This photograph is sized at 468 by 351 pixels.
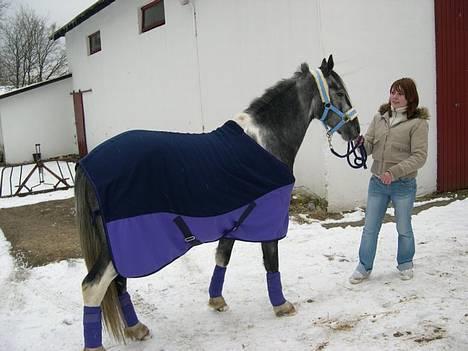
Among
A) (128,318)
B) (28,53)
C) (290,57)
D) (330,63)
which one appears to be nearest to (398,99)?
(330,63)

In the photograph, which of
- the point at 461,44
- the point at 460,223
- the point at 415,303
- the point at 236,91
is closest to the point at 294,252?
the point at 415,303

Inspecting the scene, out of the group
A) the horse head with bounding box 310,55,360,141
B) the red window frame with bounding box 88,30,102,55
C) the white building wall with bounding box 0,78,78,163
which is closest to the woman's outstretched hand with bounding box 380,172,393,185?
the horse head with bounding box 310,55,360,141

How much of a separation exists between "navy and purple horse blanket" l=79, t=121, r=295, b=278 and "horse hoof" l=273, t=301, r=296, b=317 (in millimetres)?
567

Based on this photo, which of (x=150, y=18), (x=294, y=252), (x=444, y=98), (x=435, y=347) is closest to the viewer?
(x=435, y=347)

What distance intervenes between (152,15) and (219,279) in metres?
8.14

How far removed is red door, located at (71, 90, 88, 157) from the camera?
46.3 ft

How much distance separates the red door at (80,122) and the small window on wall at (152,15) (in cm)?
462

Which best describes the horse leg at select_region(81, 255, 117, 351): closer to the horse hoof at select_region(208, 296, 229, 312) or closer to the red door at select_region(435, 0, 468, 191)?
the horse hoof at select_region(208, 296, 229, 312)

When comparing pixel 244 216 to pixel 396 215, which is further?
pixel 396 215

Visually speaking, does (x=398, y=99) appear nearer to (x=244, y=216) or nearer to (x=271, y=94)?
(x=271, y=94)

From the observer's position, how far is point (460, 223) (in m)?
5.15

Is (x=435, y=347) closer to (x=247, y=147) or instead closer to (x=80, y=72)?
(x=247, y=147)

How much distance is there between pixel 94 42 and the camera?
13312 millimetres

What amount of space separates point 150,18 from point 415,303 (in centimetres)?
884
